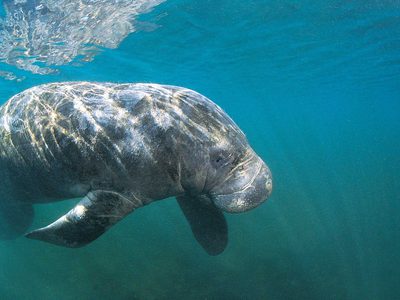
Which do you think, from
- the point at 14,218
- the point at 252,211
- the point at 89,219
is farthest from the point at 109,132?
the point at 252,211

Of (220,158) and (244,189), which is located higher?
(220,158)

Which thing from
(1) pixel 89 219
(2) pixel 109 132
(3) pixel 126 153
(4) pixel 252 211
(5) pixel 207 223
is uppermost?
(2) pixel 109 132

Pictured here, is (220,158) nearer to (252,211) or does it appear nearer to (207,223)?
(207,223)

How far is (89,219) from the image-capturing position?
3.28 m

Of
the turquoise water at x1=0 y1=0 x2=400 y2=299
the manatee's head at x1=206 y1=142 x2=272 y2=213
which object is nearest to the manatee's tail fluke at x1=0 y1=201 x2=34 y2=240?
the turquoise water at x1=0 y1=0 x2=400 y2=299

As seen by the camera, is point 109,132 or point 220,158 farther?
point 220,158

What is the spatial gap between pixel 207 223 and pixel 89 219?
2.25 metres

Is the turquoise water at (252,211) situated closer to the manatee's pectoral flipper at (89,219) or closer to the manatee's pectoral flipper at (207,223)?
the manatee's pectoral flipper at (207,223)

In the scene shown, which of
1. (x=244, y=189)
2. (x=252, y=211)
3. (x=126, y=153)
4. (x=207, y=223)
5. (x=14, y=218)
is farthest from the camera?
(x=252, y=211)

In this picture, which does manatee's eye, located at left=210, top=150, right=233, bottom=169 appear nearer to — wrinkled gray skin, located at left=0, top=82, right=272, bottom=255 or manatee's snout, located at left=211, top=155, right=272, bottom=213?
wrinkled gray skin, located at left=0, top=82, right=272, bottom=255

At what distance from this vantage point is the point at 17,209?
591 cm

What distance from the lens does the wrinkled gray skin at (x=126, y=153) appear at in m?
3.30

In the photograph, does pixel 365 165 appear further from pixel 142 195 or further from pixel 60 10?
pixel 142 195

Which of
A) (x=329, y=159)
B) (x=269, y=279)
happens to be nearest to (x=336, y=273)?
(x=269, y=279)
